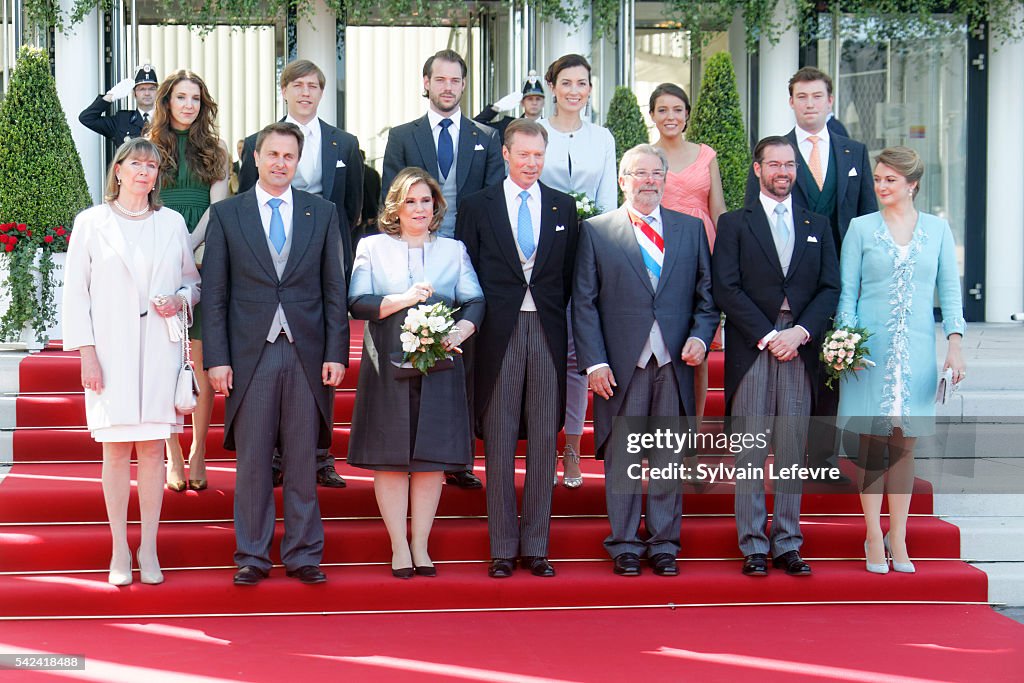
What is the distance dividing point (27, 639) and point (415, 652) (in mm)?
1521

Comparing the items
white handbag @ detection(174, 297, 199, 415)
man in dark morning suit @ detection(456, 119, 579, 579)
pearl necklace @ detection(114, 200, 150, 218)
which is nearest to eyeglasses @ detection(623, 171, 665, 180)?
man in dark morning suit @ detection(456, 119, 579, 579)

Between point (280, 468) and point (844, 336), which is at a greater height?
point (844, 336)

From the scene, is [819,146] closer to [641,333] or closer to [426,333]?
[641,333]

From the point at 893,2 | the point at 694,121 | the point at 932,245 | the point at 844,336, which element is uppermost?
the point at 893,2

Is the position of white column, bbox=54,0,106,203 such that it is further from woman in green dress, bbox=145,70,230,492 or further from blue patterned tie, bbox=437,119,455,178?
blue patterned tie, bbox=437,119,455,178

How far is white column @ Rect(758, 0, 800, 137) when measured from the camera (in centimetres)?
1060

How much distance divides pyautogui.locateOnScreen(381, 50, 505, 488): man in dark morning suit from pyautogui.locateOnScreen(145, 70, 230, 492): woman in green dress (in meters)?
0.85

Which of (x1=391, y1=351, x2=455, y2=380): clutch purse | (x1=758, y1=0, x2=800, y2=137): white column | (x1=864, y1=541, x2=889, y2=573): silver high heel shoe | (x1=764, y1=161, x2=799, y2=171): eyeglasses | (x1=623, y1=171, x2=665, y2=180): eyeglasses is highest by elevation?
(x1=758, y1=0, x2=800, y2=137): white column

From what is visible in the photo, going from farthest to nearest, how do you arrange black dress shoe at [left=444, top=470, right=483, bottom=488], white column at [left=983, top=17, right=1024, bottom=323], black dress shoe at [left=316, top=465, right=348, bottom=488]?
white column at [left=983, top=17, right=1024, bottom=323]
black dress shoe at [left=444, top=470, right=483, bottom=488]
black dress shoe at [left=316, top=465, right=348, bottom=488]

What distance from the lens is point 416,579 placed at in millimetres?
4984

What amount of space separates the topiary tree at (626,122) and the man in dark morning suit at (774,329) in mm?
4032

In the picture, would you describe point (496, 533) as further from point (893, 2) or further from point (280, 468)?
point (893, 2)

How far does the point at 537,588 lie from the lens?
5.00 meters

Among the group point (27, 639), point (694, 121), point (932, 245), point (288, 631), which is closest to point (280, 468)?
point (288, 631)
